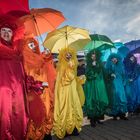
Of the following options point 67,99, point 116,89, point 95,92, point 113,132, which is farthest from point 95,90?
point 113,132

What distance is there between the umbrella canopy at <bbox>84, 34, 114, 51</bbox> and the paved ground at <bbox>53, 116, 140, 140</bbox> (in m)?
2.38

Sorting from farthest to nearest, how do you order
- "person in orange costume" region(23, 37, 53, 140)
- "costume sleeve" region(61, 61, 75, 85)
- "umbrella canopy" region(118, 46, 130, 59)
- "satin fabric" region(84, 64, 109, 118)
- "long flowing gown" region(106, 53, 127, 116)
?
"umbrella canopy" region(118, 46, 130, 59)
"long flowing gown" region(106, 53, 127, 116)
"satin fabric" region(84, 64, 109, 118)
"costume sleeve" region(61, 61, 75, 85)
"person in orange costume" region(23, 37, 53, 140)

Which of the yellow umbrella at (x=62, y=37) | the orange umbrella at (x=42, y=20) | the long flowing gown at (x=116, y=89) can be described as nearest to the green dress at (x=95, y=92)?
the long flowing gown at (x=116, y=89)

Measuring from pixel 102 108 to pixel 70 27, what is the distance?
8.04 ft

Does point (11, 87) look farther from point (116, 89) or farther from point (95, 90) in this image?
point (116, 89)

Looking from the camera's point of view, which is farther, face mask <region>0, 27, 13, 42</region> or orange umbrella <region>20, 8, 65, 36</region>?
orange umbrella <region>20, 8, 65, 36</region>

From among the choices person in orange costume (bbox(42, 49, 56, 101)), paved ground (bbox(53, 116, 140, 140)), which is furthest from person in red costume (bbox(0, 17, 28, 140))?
paved ground (bbox(53, 116, 140, 140))

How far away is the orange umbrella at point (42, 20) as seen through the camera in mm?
7824

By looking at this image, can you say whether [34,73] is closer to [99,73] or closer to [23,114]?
[23,114]

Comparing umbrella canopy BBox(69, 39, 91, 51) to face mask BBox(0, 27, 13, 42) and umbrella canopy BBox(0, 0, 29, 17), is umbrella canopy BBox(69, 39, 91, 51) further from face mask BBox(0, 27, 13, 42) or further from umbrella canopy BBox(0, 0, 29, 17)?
face mask BBox(0, 27, 13, 42)

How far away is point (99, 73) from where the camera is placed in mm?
9984

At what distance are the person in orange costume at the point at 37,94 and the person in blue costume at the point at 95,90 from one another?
8.41 feet

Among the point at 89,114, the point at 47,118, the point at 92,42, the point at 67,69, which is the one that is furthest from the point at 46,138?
the point at 92,42

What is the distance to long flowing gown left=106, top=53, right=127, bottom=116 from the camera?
10.2 m
